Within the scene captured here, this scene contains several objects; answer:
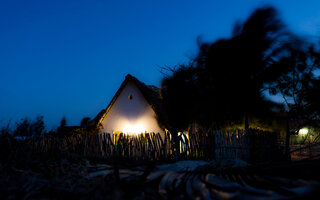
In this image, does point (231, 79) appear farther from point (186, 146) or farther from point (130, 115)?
point (130, 115)

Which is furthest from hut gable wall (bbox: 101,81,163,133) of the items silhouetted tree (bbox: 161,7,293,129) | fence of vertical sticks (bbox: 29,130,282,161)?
fence of vertical sticks (bbox: 29,130,282,161)

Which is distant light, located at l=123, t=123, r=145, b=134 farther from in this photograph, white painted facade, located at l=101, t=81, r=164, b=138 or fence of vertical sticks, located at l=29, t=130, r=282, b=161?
fence of vertical sticks, located at l=29, t=130, r=282, b=161

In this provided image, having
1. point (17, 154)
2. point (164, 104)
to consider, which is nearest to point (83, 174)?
point (17, 154)

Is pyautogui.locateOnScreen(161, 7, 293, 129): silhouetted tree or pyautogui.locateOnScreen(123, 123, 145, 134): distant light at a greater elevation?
pyautogui.locateOnScreen(161, 7, 293, 129): silhouetted tree

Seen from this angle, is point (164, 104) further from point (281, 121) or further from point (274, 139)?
point (281, 121)

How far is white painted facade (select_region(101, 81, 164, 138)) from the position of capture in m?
12.0

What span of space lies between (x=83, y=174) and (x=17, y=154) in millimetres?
2028

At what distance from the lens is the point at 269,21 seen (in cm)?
976

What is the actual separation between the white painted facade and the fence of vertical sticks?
10.8 feet

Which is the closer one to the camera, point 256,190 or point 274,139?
point 256,190

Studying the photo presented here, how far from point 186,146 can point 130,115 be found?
17.4 feet

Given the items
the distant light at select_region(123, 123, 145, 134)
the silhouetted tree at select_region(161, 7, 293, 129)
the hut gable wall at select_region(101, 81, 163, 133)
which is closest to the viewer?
the silhouetted tree at select_region(161, 7, 293, 129)

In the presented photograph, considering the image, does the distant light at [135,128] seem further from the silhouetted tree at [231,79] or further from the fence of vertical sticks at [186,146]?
the fence of vertical sticks at [186,146]

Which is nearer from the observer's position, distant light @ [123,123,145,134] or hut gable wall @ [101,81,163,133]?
hut gable wall @ [101,81,163,133]
